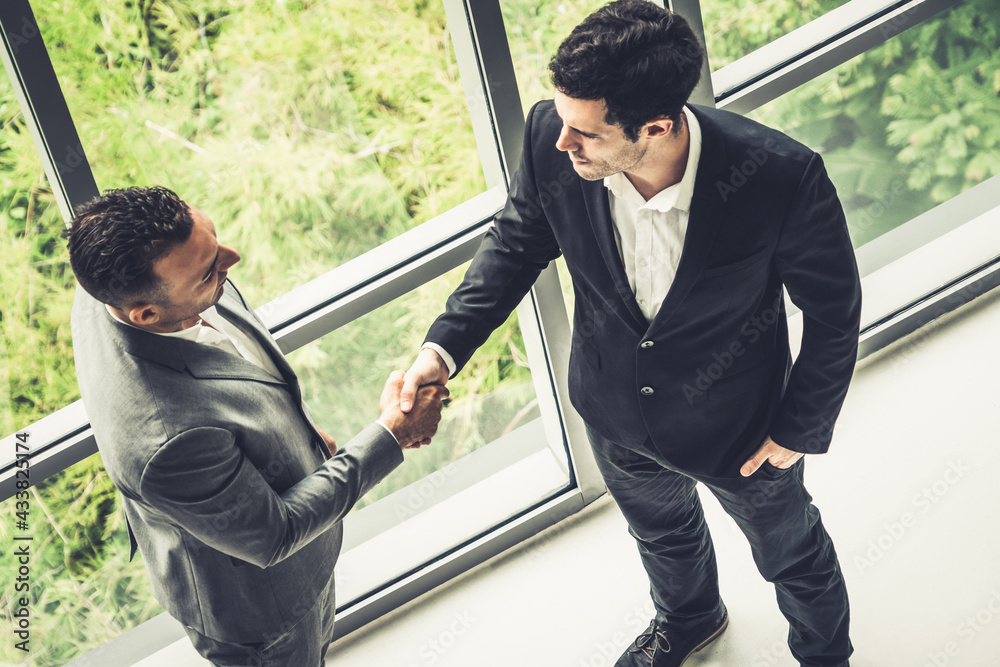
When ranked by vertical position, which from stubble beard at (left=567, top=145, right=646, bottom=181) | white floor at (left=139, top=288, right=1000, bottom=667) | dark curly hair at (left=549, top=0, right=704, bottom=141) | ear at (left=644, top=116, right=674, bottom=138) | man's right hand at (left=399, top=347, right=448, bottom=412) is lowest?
white floor at (left=139, top=288, right=1000, bottom=667)

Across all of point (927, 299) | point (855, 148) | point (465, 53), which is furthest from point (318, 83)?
point (927, 299)

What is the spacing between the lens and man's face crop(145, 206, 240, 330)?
148 centimetres

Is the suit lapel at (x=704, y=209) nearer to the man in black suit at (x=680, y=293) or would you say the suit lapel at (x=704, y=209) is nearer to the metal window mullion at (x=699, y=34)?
the man in black suit at (x=680, y=293)

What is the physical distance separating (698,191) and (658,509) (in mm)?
924

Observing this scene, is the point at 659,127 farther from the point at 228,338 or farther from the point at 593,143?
the point at 228,338

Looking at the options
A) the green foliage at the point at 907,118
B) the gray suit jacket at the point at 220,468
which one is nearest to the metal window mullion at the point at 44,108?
the gray suit jacket at the point at 220,468

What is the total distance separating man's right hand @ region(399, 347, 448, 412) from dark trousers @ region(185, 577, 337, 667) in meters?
0.50

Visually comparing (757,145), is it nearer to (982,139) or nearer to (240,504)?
(240,504)

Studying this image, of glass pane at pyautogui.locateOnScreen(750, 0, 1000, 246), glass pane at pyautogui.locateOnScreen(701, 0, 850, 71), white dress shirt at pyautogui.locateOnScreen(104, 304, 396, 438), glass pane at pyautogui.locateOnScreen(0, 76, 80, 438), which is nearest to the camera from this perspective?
white dress shirt at pyautogui.locateOnScreen(104, 304, 396, 438)

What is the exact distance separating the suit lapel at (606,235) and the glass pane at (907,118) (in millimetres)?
Answer: 1398

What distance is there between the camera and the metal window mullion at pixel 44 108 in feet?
5.80

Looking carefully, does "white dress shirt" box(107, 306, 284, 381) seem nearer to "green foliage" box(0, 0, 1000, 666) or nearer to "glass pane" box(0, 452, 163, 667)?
"green foliage" box(0, 0, 1000, 666)

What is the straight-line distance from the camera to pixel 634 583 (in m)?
2.68

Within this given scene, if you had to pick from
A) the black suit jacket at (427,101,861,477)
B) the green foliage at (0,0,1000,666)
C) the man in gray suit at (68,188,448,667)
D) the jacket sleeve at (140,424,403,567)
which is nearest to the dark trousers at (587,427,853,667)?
the black suit jacket at (427,101,861,477)
